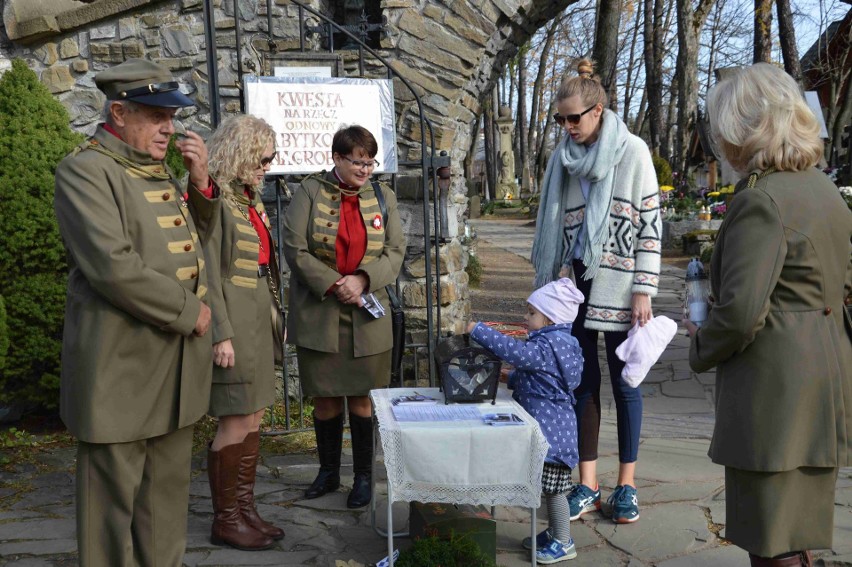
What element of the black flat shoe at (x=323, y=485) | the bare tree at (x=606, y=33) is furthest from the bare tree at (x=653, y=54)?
the black flat shoe at (x=323, y=485)

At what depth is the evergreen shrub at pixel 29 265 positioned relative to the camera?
16.6 ft

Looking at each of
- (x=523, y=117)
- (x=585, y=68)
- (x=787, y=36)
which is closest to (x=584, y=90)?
(x=585, y=68)

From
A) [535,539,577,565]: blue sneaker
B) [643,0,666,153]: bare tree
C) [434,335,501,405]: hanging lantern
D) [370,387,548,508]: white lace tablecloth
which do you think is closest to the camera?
[370,387,548,508]: white lace tablecloth

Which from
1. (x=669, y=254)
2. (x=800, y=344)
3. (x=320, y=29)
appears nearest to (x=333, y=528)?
(x=800, y=344)

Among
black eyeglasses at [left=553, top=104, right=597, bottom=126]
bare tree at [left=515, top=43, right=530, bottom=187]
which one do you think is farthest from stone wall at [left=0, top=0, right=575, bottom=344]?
bare tree at [left=515, top=43, right=530, bottom=187]

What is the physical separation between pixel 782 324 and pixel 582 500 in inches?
70.4

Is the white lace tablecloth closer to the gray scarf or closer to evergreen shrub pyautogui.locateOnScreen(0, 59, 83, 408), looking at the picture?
the gray scarf

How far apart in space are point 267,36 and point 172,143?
1.02 m

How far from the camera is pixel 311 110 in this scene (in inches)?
217

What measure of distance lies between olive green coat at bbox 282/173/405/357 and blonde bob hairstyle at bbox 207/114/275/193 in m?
0.43

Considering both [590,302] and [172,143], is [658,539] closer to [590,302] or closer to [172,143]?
[590,302]

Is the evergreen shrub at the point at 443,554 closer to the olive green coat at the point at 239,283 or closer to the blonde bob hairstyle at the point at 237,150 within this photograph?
the olive green coat at the point at 239,283

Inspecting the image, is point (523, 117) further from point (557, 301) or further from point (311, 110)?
point (557, 301)

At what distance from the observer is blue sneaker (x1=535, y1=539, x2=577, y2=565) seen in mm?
3445
